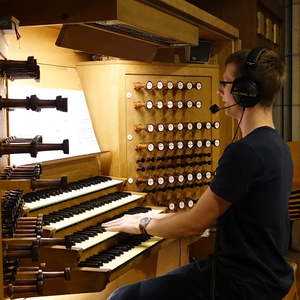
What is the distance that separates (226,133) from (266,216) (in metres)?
2.27

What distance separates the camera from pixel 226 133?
13.6 ft

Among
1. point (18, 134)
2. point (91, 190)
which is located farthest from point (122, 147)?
point (18, 134)

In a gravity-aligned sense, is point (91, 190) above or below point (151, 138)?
below

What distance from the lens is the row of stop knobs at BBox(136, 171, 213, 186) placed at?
3.31m

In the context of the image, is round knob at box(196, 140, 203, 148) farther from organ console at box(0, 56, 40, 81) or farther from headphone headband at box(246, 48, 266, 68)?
organ console at box(0, 56, 40, 81)

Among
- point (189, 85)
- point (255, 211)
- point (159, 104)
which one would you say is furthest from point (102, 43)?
point (255, 211)

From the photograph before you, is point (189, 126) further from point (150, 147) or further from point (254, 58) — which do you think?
point (254, 58)

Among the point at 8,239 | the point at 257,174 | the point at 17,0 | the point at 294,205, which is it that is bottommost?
the point at 294,205

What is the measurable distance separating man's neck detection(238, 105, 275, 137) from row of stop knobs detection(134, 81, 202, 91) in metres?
1.33

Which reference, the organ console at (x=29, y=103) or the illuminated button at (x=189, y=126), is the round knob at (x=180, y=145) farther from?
the organ console at (x=29, y=103)

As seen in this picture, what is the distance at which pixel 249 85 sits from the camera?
6.42ft

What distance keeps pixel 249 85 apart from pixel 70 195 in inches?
42.5

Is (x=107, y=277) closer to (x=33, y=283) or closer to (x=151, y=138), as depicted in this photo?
(x=33, y=283)

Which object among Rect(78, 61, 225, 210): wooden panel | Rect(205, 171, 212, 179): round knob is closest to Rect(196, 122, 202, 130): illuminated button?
Rect(78, 61, 225, 210): wooden panel
